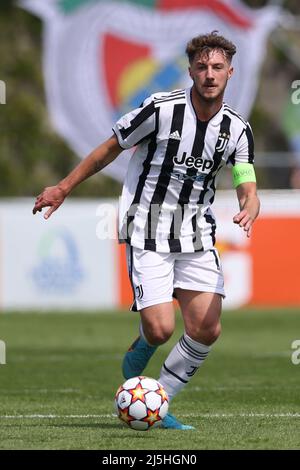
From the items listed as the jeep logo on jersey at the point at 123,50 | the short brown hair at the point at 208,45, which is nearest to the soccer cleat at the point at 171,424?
the short brown hair at the point at 208,45

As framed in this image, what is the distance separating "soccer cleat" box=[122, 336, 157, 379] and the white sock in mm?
214

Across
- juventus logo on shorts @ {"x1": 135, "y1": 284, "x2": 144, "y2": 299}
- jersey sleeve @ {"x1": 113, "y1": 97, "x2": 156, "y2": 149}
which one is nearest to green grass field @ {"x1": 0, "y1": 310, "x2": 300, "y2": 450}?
juventus logo on shorts @ {"x1": 135, "y1": 284, "x2": 144, "y2": 299}

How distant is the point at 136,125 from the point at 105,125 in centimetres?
1567

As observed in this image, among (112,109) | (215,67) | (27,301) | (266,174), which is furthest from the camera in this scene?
(266,174)

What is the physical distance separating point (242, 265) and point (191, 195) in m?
12.4

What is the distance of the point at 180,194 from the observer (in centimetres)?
785

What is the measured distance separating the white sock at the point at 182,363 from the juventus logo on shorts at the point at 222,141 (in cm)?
118

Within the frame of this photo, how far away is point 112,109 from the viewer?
2348 cm

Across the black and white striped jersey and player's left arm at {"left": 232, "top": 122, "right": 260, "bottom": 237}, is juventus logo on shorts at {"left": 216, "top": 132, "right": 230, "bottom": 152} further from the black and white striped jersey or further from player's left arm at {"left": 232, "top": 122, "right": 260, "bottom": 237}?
player's left arm at {"left": 232, "top": 122, "right": 260, "bottom": 237}

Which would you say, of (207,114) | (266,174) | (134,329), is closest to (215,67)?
(207,114)

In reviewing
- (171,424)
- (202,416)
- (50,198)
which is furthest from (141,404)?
(50,198)

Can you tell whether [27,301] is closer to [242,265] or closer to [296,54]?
[242,265]

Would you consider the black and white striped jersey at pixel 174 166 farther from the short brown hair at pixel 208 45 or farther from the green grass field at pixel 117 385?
the green grass field at pixel 117 385

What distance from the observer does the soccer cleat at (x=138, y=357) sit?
8.12 m
